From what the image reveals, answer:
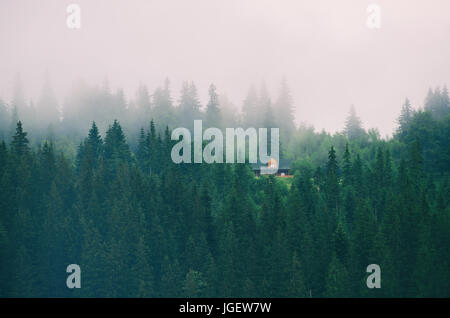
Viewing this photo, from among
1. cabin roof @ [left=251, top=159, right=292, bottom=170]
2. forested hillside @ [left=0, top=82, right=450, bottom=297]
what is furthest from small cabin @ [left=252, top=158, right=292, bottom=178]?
forested hillside @ [left=0, top=82, right=450, bottom=297]

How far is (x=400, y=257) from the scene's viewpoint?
8175cm

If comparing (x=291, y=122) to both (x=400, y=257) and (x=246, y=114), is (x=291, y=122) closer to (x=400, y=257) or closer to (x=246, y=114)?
(x=246, y=114)

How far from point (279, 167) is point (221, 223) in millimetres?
30372

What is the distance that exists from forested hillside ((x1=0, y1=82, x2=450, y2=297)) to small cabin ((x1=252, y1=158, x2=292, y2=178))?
161 inches

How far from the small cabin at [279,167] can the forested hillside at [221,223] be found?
4.09 m

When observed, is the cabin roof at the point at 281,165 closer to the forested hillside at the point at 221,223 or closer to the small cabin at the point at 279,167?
the small cabin at the point at 279,167

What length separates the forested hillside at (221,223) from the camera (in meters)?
82.1

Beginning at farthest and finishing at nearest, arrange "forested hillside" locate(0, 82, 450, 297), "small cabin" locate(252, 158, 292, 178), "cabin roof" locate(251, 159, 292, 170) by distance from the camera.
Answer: "cabin roof" locate(251, 159, 292, 170), "small cabin" locate(252, 158, 292, 178), "forested hillside" locate(0, 82, 450, 297)

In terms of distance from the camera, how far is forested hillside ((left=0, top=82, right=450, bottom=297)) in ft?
269

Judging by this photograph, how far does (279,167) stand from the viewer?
123 meters

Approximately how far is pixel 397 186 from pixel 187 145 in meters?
39.3

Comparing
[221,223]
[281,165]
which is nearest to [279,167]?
[281,165]

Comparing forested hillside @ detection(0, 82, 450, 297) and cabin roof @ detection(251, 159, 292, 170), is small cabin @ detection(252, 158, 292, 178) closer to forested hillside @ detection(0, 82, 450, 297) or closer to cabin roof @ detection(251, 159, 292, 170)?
cabin roof @ detection(251, 159, 292, 170)
